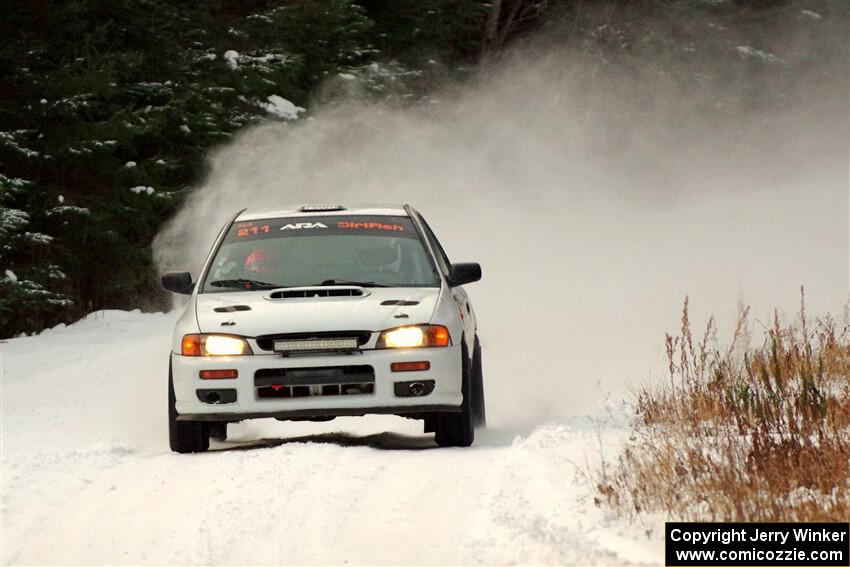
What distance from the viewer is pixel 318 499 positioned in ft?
22.5

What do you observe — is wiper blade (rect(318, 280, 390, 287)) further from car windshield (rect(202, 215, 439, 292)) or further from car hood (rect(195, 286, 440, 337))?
car hood (rect(195, 286, 440, 337))

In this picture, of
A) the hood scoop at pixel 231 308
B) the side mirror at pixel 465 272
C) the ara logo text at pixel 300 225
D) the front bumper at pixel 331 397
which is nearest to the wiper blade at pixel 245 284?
the hood scoop at pixel 231 308

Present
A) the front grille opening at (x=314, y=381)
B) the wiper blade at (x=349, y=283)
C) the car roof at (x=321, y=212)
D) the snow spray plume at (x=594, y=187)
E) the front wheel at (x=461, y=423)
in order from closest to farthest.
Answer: the front grille opening at (x=314, y=381) < the front wheel at (x=461, y=423) < the wiper blade at (x=349, y=283) < the car roof at (x=321, y=212) < the snow spray plume at (x=594, y=187)

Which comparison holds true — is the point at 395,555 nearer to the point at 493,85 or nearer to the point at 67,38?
the point at 67,38

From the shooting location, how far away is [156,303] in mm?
25062

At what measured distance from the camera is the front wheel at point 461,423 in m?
8.77

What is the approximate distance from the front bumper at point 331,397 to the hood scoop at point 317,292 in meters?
0.58

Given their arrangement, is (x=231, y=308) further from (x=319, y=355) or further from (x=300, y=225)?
(x=300, y=225)

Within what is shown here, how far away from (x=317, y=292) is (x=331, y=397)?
81 centimetres

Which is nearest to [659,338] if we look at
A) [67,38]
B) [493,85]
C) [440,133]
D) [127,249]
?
[127,249]

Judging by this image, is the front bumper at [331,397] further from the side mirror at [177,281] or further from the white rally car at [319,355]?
the side mirror at [177,281]

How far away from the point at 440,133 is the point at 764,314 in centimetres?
1829

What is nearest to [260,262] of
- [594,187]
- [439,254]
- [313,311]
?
[313,311]

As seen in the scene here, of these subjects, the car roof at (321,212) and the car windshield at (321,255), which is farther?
the car roof at (321,212)
